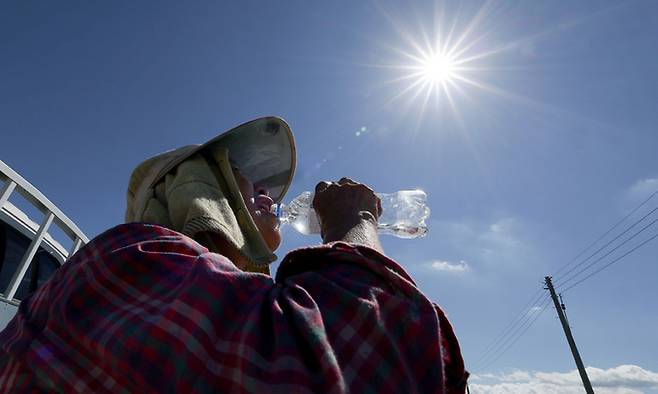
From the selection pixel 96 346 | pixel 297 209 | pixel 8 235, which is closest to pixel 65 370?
pixel 96 346

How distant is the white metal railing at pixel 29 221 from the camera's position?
308cm

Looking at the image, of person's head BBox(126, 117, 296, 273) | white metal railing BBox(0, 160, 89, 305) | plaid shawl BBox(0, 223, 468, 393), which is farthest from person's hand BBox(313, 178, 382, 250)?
white metal railing BBox(0, 160, 89, 305)

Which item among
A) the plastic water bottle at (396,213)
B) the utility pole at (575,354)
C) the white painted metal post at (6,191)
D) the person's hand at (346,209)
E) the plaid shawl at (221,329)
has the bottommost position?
the plaid shawl at (221,329)

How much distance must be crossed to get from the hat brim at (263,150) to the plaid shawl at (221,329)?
37.8 inches

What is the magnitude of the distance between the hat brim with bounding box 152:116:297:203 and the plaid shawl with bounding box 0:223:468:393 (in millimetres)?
960

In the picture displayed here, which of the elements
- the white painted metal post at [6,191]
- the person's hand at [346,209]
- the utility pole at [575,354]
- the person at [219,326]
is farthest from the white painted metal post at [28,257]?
the utility pole at [575,354]

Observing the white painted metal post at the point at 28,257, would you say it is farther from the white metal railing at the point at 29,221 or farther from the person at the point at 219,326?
the person at the point at 219,326

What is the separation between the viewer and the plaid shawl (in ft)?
2.63

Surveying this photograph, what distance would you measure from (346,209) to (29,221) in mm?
3393

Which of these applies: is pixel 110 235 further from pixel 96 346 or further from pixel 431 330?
pixel 431 330

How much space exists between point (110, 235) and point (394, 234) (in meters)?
4.13

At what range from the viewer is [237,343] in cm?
83

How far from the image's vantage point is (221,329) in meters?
0.86

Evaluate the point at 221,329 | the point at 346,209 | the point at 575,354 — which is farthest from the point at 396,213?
the point at 575,354
